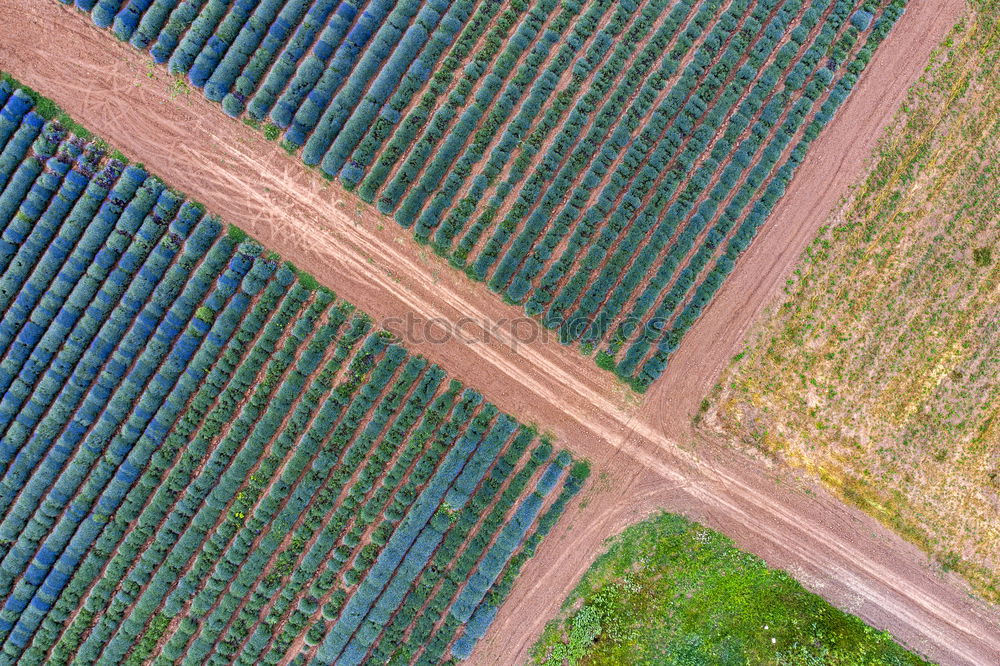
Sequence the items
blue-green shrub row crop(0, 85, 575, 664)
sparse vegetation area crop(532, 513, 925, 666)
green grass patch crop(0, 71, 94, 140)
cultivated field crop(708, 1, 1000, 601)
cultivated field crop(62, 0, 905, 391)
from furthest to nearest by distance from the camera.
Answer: cultivated field crop(708, 1, 1000, 601)
sparse vegetation area crop(532, 513, 925, 666)
cultivated field crop(62, 0, 905, 391)
green grass patch crop(0, 71, 94, 140)
blue-green shrub row crop(0, 85, 575, 664)

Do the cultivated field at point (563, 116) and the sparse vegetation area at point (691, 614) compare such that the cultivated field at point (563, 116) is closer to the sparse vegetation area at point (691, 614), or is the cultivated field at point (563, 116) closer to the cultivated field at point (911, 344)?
the cultivated field at point (911, 344)

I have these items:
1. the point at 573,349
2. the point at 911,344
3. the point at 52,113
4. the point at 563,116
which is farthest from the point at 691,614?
the point at 52,113

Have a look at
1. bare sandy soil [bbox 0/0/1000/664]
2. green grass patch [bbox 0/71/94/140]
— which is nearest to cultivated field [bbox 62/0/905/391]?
bare sandy soil [bbox 0/0/1000/664]

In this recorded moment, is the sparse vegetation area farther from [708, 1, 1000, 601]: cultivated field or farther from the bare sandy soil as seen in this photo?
[708, 1, 1000, 601]: cultivated field

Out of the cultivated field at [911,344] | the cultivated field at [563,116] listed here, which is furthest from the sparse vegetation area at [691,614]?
the cultivated field at [563,116]

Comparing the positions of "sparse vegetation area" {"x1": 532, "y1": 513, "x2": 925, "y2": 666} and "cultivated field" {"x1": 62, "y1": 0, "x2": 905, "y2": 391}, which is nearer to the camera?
"cultivated field" {"x1": 62, "y1": 0, "x2": 905, "y2": 391}

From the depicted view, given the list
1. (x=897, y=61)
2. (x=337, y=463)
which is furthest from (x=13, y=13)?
(x=897, y=61)

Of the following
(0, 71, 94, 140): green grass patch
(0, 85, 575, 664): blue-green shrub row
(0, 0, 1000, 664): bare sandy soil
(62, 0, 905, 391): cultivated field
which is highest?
(62, 0, 905, 391): cultivated field
